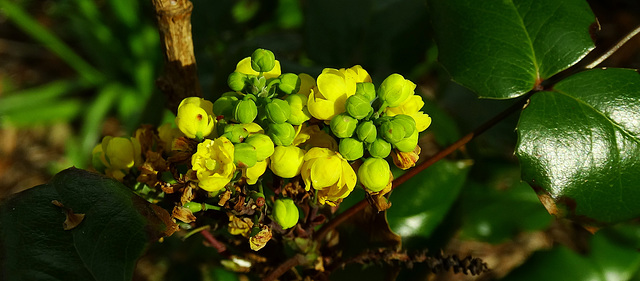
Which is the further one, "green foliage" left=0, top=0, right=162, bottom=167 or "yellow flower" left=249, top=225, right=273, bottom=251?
"green foliage" left=0, top=0, right=162, bottom=167

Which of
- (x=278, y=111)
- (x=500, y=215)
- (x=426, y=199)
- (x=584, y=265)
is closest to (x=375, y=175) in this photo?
(x=278, y=111)

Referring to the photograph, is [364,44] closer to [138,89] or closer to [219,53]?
[219,53]

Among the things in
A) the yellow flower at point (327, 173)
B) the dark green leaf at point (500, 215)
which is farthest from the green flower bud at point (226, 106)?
the dark green leaf at point (500, 215)

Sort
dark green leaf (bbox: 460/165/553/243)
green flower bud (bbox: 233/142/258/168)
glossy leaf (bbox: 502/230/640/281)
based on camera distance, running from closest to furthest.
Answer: green flower bud (bbox: 233/142/258/168) < glossy leaf (bbox: 502/230/640/281) < dark green leaf (bbox: 460/165/553/243)

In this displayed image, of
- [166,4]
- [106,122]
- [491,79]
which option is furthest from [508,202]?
[106,122]

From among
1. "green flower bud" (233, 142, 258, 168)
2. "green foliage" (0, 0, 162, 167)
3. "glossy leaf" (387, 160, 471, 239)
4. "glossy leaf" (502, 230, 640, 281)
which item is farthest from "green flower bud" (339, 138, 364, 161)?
"green foliage" (0, 0, 162, 167)

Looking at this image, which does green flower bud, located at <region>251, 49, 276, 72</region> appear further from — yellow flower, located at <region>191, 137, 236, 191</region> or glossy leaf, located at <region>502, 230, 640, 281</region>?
Result: glossy leaf, located at <region>502, 230, 640, 281</region>

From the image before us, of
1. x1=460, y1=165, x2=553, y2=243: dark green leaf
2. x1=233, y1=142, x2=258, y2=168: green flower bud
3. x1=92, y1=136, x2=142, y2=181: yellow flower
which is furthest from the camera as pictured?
x1=460, y1=165, x2=553, y2=243: dark green leaf
